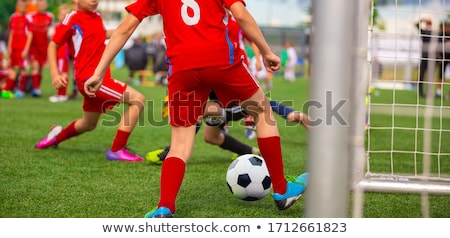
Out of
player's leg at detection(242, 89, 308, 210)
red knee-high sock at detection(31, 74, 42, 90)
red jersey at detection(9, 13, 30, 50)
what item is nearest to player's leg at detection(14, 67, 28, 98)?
red knee-high sock at detection(31, 74, 42, 90)

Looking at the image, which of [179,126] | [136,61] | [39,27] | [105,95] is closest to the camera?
[179,126]

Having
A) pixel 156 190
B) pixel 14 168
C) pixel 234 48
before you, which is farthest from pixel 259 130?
pixel 14 168

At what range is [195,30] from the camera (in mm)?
3768

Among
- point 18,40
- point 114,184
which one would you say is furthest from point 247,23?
point 18,40

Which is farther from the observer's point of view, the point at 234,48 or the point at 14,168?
the point at 14,168

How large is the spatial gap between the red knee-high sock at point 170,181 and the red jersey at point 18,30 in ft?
34.6

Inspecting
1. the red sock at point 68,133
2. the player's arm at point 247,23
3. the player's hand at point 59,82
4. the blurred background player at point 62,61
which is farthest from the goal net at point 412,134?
the blurred background player at point 62,61

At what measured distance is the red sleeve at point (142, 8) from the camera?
12.6ft

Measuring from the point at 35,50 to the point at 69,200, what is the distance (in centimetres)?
978

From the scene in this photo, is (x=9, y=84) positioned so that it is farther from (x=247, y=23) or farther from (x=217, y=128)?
(x=247, y=23)

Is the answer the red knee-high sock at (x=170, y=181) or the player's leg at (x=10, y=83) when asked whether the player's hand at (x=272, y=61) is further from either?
the player's leg at (x=10, y=83)

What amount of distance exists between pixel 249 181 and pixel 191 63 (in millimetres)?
982

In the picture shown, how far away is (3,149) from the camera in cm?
664
